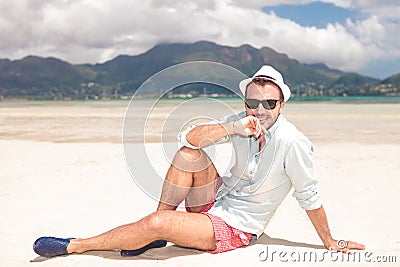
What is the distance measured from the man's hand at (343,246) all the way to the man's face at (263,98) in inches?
44.6

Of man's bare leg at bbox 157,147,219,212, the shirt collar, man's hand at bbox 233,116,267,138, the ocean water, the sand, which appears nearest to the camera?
man's hand at bbox 233,116,267,138

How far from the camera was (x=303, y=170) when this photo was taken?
11.1ft

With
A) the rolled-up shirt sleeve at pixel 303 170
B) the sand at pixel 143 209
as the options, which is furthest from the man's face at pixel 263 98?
the sand at pixel 143 209

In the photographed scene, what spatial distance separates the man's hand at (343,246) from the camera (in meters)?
3.77

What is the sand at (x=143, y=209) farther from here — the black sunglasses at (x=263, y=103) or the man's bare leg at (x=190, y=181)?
the black sunglasses at (x=263, y=103)

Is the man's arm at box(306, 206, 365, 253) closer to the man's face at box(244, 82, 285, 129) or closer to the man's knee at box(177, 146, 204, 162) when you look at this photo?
the man's face at box(244, 82, 285, 129)

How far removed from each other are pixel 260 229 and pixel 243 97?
3.37ft

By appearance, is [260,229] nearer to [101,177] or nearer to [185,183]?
[185,183]

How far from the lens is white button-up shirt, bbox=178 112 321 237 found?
339 centimetres

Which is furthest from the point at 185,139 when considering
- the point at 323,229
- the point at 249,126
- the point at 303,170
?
the point at 323,229

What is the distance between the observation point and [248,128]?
3332mm

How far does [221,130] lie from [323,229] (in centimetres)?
111

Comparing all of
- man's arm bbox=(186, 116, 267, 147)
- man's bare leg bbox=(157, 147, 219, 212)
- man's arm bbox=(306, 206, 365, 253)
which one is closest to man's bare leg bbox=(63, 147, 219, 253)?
man's bare leg bbox=(157, 147, 219, 212)

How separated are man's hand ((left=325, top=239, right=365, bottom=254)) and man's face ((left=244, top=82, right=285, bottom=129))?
113 centimetres
